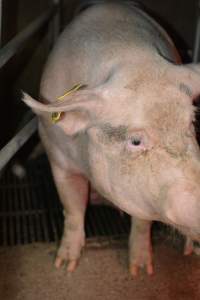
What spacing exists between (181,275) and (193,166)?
1078 mm

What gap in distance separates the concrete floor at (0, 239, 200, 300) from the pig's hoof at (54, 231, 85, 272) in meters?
A: 0.04

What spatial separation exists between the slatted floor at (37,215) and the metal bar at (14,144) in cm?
59

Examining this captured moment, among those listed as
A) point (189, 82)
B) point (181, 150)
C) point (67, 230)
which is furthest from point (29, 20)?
point (181, 150)

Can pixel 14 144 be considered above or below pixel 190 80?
below

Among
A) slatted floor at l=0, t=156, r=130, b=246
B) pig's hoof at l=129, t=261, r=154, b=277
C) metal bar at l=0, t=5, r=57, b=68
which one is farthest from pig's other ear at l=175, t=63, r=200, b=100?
slatted floor at l=0, t=156, r=130, b=246

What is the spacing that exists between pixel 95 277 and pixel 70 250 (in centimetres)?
20

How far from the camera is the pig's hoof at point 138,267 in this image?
2.65m

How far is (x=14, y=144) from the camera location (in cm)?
240

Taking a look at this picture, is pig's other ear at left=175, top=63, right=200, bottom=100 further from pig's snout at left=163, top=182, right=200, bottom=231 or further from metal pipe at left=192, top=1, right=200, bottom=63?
metal pipe at left=192, top=1, right=200, bottom=63

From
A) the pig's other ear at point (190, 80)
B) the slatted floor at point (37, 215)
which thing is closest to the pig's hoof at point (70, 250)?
the slatted floor at point (37, 215)

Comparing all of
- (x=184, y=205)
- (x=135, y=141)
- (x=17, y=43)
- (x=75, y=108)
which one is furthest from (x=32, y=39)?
(x=184, y=205)

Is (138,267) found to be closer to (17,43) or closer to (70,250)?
(70,250)

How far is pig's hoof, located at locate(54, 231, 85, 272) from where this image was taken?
2664 mm

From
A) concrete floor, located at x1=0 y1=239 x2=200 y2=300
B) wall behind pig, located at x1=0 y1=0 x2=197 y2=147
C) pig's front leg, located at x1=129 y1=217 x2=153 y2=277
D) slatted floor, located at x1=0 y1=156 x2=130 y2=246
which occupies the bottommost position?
slatted floor, located at x1=0 y1=156 x2=130 y2=246
